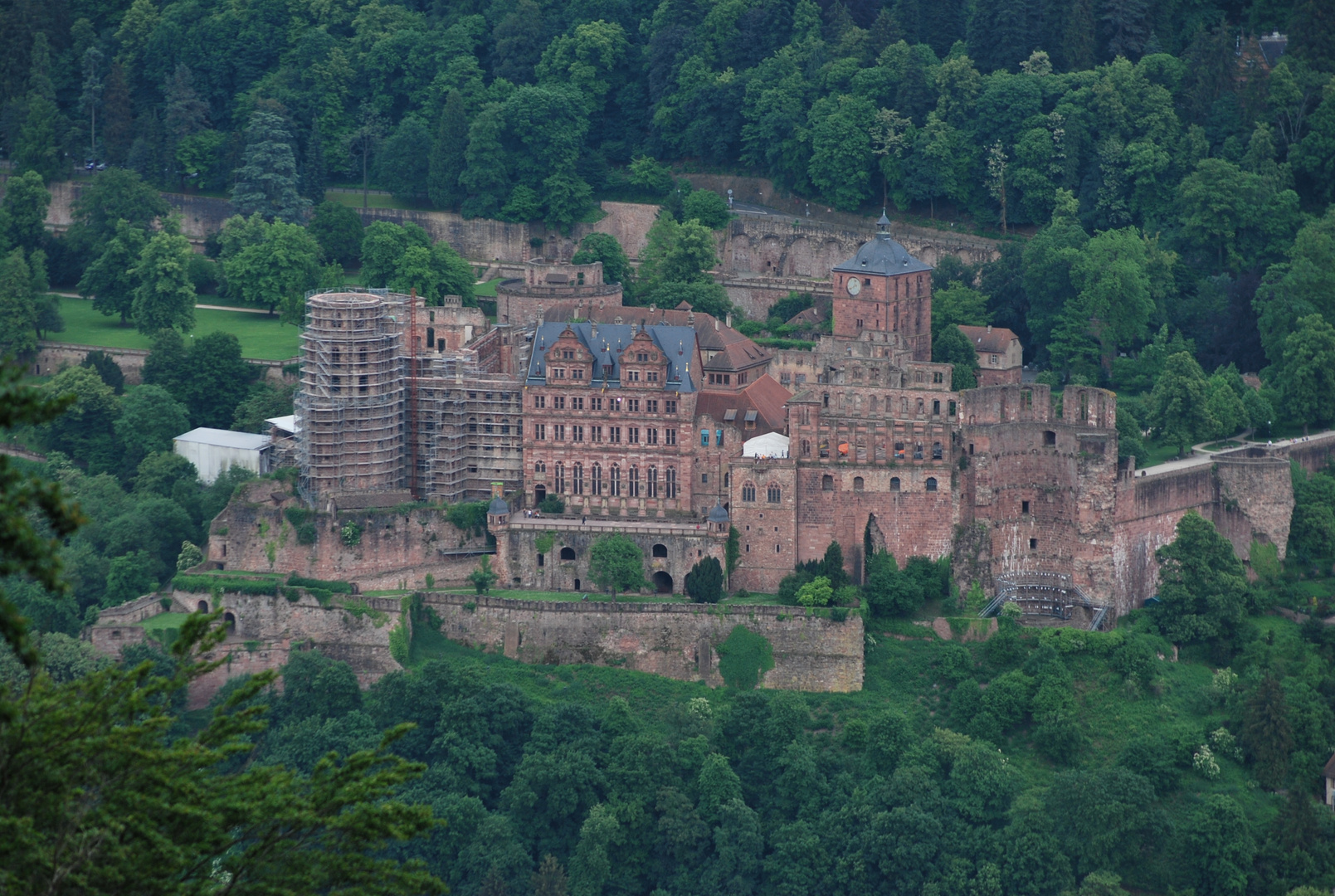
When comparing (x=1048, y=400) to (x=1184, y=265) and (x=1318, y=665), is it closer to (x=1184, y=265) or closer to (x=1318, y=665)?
(x=1318, y=665)

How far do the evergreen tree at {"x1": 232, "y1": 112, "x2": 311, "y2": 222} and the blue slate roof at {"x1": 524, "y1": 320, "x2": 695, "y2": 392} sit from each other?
108ft

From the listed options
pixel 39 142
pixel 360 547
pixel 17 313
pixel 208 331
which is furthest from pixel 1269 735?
pixel 39 142

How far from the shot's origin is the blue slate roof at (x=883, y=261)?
93.8 m

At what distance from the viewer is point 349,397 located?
86.3 metres

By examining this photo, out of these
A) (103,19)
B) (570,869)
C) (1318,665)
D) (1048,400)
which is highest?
(103,19)

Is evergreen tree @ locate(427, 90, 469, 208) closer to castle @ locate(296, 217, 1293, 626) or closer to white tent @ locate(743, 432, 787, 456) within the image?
castle @ locate(296, 217, 1293, 626)

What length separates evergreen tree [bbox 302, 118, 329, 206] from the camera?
394 ft

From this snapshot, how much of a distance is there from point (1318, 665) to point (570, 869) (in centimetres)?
Answer: 2576

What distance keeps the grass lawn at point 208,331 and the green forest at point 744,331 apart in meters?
0.97

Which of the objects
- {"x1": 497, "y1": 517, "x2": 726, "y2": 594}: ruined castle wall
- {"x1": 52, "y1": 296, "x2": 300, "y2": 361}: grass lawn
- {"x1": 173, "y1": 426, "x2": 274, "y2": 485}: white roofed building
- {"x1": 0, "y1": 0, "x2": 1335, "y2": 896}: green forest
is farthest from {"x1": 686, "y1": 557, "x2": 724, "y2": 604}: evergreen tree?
{"x1": 52, "y1": 296, "x2": 300, "y2": 361}: grass lawn

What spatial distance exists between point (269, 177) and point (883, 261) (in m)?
37.0

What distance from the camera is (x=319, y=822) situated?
1293 inches

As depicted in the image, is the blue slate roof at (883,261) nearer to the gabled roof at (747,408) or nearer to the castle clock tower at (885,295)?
the castle clock tower at (885,295)

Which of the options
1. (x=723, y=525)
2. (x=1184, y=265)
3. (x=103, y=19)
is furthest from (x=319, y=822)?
(x=103, y=19)
